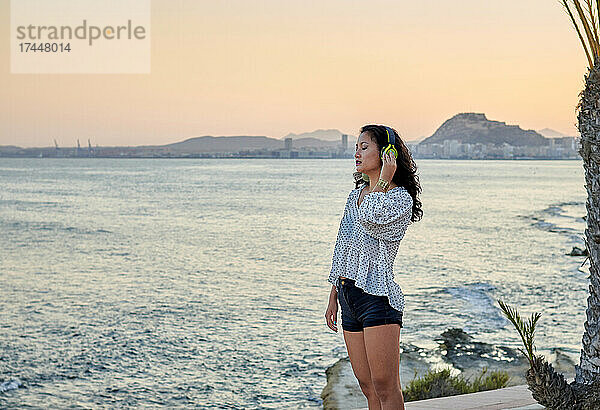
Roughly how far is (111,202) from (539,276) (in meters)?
37.8

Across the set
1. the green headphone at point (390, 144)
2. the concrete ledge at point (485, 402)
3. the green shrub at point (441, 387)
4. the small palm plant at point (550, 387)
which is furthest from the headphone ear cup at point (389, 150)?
the green shrub at point (441, 387)

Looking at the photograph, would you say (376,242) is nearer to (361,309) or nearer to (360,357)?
(361,309)

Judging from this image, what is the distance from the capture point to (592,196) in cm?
316

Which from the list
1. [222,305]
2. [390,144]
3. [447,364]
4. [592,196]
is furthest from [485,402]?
[222,305]

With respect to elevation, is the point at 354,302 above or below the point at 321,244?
above

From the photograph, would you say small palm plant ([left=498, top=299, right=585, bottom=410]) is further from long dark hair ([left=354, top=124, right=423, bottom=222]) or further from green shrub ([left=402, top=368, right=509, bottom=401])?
green shrub ([left=402, top=368, right=509, bottom=401])

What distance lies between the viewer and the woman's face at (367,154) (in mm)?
3184

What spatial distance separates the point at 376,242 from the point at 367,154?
1.36ft

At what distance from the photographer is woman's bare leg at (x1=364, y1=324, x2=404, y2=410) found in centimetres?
304

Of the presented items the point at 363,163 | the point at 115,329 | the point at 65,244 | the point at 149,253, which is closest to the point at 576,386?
the point at 363,163

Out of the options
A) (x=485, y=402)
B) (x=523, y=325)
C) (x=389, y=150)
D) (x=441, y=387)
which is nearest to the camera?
(x=523, y=325)

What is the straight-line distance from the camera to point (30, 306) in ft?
45.9

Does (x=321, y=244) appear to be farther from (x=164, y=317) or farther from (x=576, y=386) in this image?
(x=576, y=386)

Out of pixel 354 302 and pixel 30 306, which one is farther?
pixel 30 306
